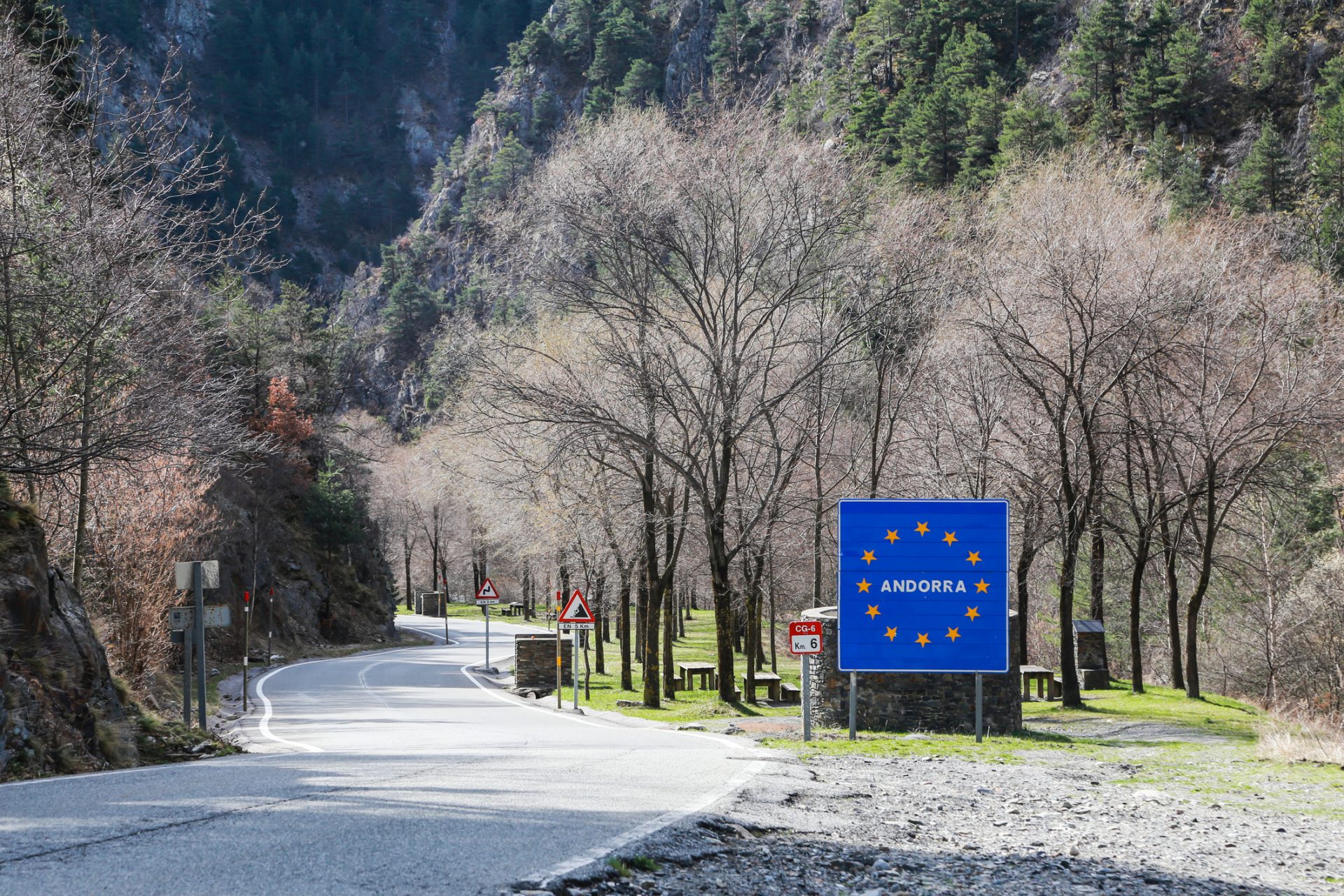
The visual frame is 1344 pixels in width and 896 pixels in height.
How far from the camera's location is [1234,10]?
81562 mm

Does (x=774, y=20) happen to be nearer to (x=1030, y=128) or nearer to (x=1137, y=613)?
(x=1030, y=128)

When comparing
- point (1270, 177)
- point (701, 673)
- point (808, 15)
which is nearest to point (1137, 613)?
point (701, 673)

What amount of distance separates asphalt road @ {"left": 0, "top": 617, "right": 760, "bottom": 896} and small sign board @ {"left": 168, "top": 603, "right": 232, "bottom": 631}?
3.91 metres

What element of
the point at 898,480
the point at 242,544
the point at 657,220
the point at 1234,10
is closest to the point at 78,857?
the point at 657,220

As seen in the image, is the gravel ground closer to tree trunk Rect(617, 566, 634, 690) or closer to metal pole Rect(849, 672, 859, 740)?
Answer: metal pole Rect(849, 672, 859, 740)

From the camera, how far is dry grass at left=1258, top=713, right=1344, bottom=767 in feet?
43.0

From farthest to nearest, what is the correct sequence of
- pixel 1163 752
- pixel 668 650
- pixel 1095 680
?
pixel 1095 680 < pixel 668 650 < pixel 1163 752

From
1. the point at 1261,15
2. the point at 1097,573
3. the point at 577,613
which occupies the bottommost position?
the point at 577,613

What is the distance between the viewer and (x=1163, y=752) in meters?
15.3

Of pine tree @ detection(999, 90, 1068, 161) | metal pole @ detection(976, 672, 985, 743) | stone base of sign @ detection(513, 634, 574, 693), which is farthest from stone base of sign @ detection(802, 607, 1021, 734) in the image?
pine tree @ detection(999, 90, 1068, 161)

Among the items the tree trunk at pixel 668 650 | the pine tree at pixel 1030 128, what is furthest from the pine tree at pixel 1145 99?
the tree trunk at pixel 668 650

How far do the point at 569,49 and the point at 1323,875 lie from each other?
122m

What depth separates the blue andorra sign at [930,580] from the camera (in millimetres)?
14570

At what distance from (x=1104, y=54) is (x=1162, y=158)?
2652cm
